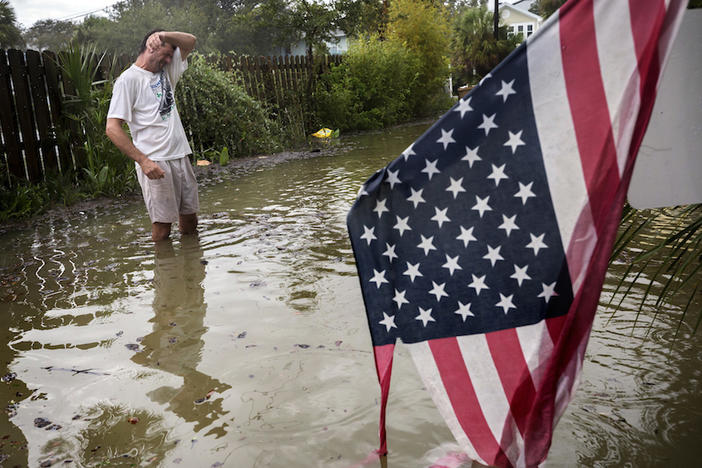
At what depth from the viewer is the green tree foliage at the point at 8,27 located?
40750 mm

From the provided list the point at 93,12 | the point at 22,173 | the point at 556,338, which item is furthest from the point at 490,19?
the point at 93,12

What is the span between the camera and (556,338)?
2.00 meters

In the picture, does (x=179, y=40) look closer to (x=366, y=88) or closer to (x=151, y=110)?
(x=151, y=110)

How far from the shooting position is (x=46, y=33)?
7519 centimetres

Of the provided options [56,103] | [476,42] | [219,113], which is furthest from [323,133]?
[476,42]

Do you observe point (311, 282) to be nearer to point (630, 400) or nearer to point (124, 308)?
point (124, 308)

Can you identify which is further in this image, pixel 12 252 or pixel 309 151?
pixel 309 151

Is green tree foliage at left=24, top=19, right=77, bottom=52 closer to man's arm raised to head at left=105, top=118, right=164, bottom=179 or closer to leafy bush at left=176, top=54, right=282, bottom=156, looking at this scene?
leafy bush at left=176, top=54, right=282, bottom=156

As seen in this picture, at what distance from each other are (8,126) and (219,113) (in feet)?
Answer: 16.2

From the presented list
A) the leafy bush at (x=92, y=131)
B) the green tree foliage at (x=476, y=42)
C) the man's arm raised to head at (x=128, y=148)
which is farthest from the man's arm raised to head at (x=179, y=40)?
the green tree foliage at (x=476, y=42)

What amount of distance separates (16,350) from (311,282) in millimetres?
2042

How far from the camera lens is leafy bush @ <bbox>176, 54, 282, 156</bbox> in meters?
12.1

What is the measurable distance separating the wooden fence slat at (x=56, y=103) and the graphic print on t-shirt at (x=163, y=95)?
4080mm

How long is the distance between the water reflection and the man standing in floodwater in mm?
564
